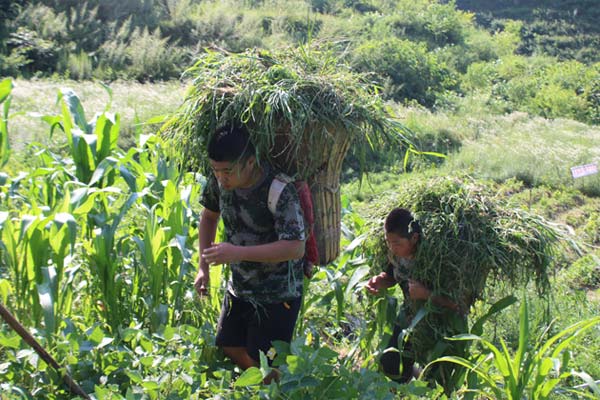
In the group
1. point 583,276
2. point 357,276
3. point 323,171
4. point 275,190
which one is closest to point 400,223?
point 323,171

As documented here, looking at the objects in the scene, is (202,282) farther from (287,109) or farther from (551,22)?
(551,22)

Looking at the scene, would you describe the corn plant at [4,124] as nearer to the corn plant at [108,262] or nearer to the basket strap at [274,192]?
the corn plant at [108,262]

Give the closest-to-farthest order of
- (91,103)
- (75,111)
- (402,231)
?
1. (402,231)
2. (75,111)
3. (91,103)

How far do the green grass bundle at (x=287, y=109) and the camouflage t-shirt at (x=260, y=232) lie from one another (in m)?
0.15

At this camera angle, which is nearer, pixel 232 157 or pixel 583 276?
pixel 232 157

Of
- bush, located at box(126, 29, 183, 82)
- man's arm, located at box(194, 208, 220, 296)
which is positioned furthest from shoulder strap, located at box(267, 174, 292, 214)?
bush, located at box(126, 29, 183, 82)

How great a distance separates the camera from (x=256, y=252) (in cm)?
279

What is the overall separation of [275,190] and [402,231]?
662mm

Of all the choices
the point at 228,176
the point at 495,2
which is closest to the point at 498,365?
the point at 228,176

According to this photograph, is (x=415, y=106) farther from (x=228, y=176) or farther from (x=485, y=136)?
(x=228, y=176)

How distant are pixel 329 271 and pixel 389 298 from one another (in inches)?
15.1

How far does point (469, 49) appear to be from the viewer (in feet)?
56.5

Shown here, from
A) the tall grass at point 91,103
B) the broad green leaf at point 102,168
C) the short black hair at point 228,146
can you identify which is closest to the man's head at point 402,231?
the short black hair at point 228,146

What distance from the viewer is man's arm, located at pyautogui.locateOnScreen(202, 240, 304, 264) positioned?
9.07 ft
